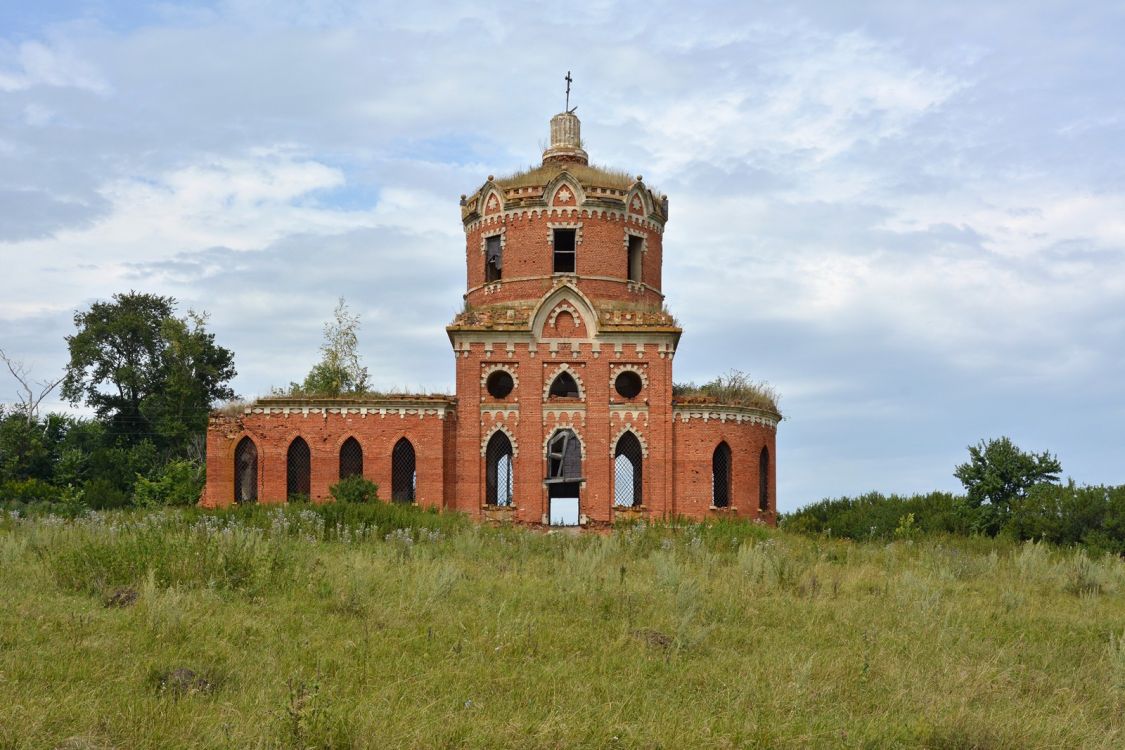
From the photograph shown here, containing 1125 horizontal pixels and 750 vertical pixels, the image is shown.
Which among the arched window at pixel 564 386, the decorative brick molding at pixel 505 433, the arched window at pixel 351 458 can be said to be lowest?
the arched window at pixel 351 458

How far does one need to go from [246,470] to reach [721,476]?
49.5 feet

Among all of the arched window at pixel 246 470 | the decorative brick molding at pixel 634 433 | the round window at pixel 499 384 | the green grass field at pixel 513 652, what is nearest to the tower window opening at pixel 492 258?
the round window at pixel 499 384

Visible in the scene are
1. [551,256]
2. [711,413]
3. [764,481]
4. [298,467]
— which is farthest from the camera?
[551,256]

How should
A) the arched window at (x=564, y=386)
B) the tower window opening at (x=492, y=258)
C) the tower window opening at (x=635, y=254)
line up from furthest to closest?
the tower window opening at (x=492, y=258)
the tower window opening at (x=635, y=254)
the arched window at (x=564, y=386)

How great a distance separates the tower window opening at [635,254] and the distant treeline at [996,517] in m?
9.59

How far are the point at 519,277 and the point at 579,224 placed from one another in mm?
2576

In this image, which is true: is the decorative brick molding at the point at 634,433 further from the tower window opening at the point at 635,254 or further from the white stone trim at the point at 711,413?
the tower window opening at the point at 635,254

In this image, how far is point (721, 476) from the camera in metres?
34.4

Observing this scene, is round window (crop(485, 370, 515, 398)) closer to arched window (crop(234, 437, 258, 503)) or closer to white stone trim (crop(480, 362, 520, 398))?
white stone trim (crop(480, 362, 520, 398))

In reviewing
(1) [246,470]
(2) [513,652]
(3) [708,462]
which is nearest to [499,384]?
(3) [708,462]

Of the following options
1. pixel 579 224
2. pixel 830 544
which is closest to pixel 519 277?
pixel 579 224

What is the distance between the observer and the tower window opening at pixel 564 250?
36188 millimetres

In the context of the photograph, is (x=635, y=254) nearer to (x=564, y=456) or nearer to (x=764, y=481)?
(x=564, y=456)

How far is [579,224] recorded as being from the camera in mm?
36094
